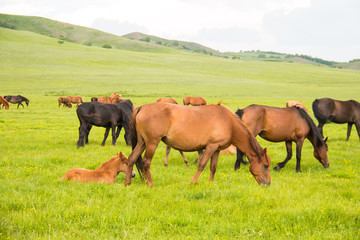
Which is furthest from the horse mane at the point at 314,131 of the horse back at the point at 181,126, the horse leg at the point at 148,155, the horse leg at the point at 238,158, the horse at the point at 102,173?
the horse at the point at 102,173

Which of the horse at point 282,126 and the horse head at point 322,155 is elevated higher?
the horse at point 282,126

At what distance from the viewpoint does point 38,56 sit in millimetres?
80062

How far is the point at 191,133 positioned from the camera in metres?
6.99

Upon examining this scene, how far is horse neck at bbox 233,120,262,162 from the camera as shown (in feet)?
23.7

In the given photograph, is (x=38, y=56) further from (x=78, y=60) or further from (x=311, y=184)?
(x=311, y=184)

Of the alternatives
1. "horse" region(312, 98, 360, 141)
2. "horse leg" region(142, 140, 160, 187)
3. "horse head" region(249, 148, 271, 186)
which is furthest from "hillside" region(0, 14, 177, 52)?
"horse head" region(249, 148, 271, 186)

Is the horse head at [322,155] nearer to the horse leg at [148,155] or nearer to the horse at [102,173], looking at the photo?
the horse leg at [148,155]

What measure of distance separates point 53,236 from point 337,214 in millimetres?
4516

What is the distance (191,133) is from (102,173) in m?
2.30

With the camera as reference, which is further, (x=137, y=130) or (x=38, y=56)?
(x=38, y=56)

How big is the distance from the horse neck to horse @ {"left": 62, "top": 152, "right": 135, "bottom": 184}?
259 centimetres

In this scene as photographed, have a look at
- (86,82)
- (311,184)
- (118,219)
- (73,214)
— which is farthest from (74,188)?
(86,82)

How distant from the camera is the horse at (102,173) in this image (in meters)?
7.16

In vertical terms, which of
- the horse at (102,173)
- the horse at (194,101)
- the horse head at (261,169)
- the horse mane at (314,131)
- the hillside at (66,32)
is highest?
the hillside at (66,32)
